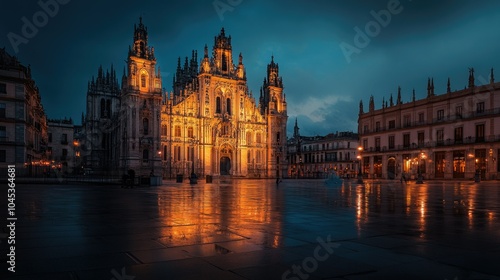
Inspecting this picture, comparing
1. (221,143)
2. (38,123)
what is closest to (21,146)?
(38,123)

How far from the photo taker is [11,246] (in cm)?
575

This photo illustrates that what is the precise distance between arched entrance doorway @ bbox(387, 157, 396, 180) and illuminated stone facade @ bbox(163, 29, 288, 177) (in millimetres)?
19729

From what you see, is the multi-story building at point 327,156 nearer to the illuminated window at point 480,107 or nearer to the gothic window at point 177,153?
the gothic window at point 177,153

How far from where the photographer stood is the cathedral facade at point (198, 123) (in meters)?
60.3

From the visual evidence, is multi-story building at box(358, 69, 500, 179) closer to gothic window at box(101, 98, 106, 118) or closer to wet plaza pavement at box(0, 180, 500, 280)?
wet plaza pavement at box(0, 180, 500, 280)

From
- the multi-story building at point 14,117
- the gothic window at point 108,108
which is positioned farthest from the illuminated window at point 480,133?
the gothic window at point 108,108

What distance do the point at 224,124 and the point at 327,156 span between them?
36104 mm

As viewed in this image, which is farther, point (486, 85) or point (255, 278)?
point (486, 85)

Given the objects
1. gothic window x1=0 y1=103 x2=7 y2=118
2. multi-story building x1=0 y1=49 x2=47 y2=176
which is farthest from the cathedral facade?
gothic window x1=0 y1=103 x2=7 y2=118

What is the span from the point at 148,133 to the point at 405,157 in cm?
3972

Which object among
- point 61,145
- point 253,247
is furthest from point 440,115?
point 61,145

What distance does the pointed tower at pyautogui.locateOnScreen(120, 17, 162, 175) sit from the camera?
5906 centimetres

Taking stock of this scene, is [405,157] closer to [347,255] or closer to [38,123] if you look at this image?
[38,123]

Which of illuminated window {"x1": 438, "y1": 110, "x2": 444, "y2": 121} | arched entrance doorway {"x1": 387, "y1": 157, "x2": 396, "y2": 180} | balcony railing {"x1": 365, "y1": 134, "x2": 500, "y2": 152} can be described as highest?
illuminated window {"x1": 438, "y1": 110, "x2": 444, "y2": 121}
